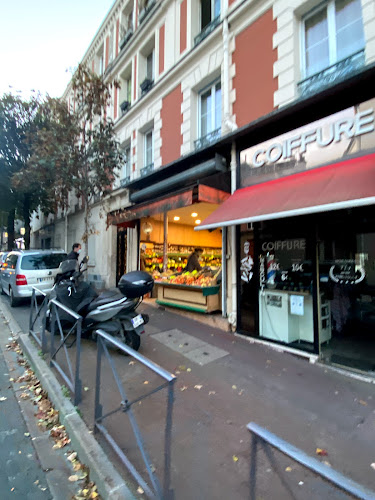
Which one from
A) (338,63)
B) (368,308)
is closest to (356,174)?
(338,63)

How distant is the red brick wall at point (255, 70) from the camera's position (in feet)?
18.1

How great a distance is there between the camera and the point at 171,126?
27.0 feet

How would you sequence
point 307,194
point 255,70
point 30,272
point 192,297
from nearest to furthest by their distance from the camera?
point 307,194 < point 255,70 < point 192,297 < point 30,272

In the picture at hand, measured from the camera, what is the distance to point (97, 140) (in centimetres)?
855

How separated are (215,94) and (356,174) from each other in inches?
206

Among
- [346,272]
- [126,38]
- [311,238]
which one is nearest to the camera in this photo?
[311,238]

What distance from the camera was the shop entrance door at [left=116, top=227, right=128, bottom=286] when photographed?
10805mm

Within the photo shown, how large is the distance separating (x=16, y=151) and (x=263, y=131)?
57.5ft

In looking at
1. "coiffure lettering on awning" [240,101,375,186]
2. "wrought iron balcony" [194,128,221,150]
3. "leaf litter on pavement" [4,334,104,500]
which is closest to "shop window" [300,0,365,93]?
"coiffure lettering on awning" [240,101,375,186]

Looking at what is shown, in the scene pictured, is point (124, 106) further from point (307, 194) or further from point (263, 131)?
point (307, 194)

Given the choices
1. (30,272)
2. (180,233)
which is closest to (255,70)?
(180,233)

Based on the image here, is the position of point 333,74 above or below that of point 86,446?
above

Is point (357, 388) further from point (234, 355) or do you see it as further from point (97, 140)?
point (97, 140)

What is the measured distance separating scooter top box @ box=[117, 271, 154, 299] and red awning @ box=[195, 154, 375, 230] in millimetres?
1592
